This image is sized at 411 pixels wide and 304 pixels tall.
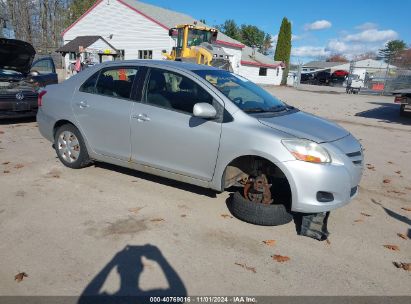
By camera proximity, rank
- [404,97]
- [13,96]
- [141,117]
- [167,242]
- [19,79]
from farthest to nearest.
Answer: [404,97]
[19,79]
[13,96]
[141,117]
[167,242]

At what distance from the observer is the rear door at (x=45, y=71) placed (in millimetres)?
9645

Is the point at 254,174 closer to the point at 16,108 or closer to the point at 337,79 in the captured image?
the point at 16,108

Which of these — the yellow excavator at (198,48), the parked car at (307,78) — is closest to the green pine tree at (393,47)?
the parked car at (307,78)

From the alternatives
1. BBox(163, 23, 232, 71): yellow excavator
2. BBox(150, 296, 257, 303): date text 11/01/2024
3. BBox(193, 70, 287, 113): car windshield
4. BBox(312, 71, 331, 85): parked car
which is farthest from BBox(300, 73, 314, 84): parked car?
BBox(150, 296, 257, 303): date text 11/01/2024

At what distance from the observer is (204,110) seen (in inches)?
158

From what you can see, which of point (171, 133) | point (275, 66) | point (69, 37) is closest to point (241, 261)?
point (171, 133)

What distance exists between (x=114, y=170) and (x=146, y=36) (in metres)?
27.7

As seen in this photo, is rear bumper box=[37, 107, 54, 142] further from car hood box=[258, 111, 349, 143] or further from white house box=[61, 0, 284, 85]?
white house box=[61, 0, 284, 85]

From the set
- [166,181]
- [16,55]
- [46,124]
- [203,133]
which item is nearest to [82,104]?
[46,124]

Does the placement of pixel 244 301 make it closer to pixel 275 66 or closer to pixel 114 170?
pixel 114 170

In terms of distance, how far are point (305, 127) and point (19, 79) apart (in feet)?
25.4

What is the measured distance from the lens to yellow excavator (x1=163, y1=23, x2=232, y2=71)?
18691 millimetres

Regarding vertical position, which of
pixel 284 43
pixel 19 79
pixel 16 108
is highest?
pixel 284 43

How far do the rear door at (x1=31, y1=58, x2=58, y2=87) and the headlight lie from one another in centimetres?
791
